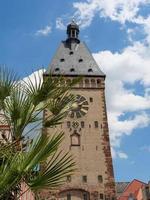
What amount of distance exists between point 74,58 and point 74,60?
44 cm

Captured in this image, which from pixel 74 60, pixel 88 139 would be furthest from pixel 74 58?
pixel 88 139

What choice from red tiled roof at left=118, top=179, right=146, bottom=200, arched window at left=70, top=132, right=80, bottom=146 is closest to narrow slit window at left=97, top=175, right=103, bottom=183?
arched window at left=70, top=132, right=80, bottom=146

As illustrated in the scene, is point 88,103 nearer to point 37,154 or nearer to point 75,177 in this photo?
point 75,177

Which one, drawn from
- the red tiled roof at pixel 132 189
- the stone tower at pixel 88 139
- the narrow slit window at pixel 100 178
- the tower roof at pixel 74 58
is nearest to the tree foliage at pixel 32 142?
the stone tower at pixel 88 139

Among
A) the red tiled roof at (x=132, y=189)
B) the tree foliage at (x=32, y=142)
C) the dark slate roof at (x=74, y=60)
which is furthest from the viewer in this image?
the red tiled roof at (x=132, y=189)

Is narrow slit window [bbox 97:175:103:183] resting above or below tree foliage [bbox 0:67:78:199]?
above

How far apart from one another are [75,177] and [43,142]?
26576mm

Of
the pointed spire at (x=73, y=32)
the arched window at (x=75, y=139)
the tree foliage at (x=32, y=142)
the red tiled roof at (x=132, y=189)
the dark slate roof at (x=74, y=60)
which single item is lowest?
the tree foliage at (x=32, y=142)

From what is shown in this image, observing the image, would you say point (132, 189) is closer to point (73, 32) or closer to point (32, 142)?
point (73, 32)

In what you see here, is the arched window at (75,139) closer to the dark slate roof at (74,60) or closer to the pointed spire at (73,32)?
the dark slate roof at (74,60)

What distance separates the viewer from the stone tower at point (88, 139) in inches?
1156

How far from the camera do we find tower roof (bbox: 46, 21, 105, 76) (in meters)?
36.1

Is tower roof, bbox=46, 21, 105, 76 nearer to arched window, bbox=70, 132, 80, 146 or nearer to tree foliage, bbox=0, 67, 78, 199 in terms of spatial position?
arched window, bbox=70, 132, 80, 146

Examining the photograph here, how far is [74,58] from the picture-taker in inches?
1503
